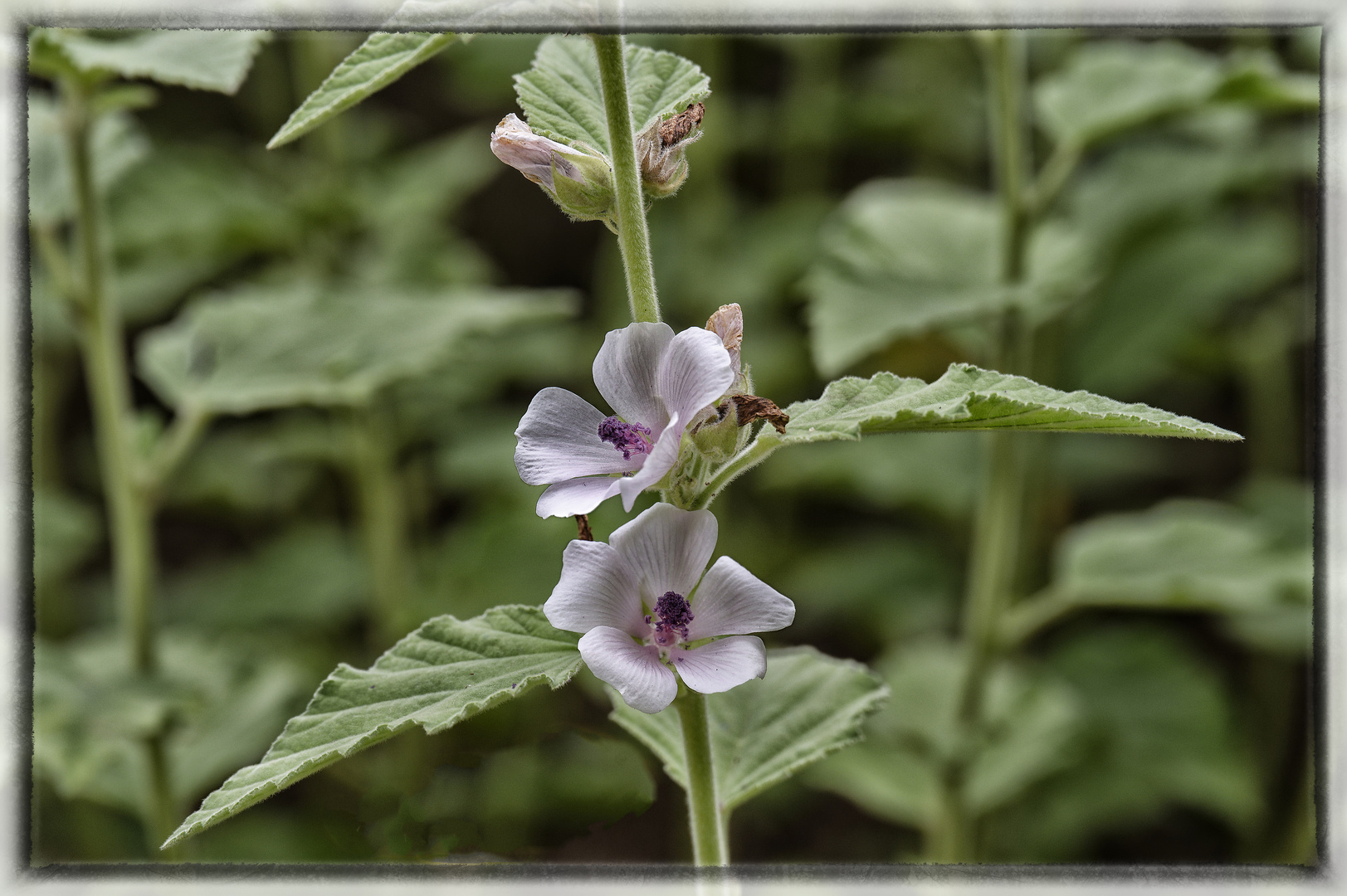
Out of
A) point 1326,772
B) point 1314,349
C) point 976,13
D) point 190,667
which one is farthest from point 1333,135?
point 190,667

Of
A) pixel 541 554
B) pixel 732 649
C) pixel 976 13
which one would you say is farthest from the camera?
pixel 541 554

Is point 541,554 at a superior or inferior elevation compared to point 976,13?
inferior

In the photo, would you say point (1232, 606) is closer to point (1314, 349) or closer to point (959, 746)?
point (959, 746)

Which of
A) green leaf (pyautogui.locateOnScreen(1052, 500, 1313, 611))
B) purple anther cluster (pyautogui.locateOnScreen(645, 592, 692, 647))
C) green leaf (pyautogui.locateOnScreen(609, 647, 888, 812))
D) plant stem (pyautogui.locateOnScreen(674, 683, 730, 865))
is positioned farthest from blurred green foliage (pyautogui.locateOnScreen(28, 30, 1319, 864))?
purple anther cluster (pyautogui.locateOnScreen(645, 592, 692, 647))

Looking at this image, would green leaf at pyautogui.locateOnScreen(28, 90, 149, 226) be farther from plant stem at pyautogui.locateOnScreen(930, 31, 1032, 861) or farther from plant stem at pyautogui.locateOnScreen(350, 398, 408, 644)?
plant stem at pyautogui.locateOnScreen(930, 31, 1032, 861)

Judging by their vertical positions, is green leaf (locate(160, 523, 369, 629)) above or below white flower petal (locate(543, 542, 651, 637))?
below

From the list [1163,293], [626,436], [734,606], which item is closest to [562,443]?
[626,436]

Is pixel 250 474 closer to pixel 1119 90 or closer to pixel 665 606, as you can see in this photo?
pixel 1119 90

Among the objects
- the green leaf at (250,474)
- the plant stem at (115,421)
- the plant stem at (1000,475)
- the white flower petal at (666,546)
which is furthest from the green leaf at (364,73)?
the green leaf at (250,474)
